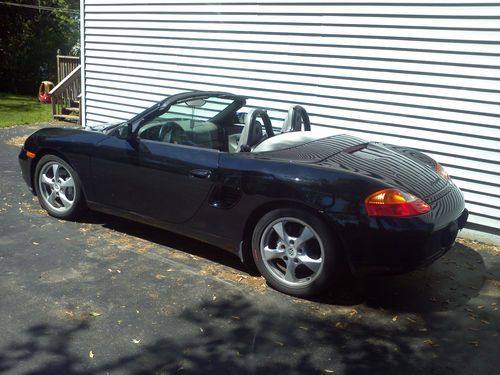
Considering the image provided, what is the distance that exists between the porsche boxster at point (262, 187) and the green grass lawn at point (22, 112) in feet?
26.5

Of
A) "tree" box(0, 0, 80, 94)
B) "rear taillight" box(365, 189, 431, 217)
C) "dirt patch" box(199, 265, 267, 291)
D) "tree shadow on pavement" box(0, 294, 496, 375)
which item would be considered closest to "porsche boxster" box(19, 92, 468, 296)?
"rear taillight" box(365, 189, 431, 217)

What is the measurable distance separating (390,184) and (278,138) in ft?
3.77

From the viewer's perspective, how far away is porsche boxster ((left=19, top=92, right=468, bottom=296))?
3.49 m

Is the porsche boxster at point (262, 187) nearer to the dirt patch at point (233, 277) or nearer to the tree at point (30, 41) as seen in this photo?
the dirt patch at point (233, 277)

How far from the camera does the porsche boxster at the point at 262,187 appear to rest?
349 centimetres

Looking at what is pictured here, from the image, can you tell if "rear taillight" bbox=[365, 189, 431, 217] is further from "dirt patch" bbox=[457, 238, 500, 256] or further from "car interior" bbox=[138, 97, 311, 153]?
"dirt patch" bbox=[457, 238, 500, 256]

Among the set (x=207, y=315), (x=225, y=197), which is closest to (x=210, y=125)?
(x=225, y=197)

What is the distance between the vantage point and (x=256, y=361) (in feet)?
9.77

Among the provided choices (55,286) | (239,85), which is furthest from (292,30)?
(55,286)

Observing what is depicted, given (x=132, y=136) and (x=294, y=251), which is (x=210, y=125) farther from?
(x=294, y=251)

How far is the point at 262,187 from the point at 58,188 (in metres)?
2.45

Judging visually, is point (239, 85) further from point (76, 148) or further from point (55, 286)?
point (55, 286)

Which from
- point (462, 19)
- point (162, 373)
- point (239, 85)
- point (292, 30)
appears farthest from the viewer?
point (239, 85)

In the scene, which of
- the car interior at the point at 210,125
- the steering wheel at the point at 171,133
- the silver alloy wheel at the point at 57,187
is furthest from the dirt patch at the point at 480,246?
the silver alloy wheel at the point at 57,187
